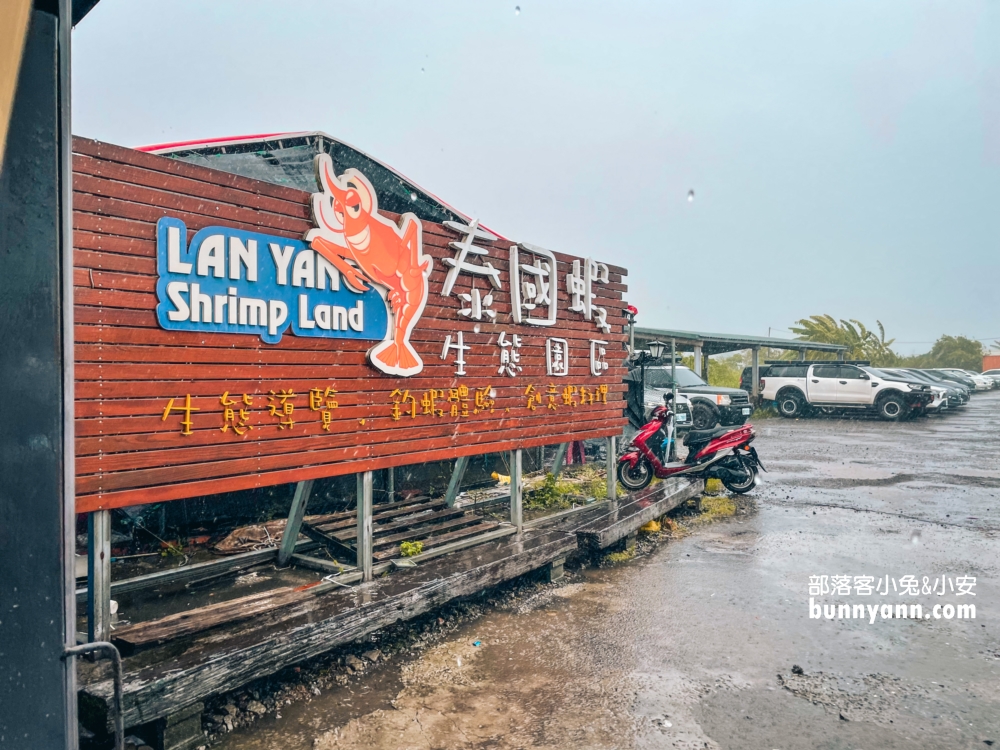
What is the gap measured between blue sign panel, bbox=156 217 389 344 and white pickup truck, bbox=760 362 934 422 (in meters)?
20.9

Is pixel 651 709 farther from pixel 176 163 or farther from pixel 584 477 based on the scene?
pixel 584 477

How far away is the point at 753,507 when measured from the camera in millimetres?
9359

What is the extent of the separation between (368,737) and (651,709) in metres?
1.57

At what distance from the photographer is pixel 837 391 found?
22.1 m

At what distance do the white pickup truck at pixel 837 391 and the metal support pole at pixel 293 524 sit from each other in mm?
20862

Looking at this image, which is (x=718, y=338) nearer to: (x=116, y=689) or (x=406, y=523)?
(x=406, y=523)

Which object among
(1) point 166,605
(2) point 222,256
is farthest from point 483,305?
(1) point 166,605

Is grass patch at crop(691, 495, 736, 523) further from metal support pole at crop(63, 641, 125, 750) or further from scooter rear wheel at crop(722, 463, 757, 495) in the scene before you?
metal support pole at crop(63, 641, 125, 750)

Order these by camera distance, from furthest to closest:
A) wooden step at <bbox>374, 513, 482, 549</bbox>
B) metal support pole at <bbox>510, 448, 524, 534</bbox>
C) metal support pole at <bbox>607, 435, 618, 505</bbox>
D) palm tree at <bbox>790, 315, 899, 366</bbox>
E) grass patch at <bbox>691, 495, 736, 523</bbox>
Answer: palm tree at <bbox>790, 315, 899, 366</bbox>
grass patch at <bbox>691, 495, 736, 523</bbox>
metal support pole at <bbox>607, 435, 618, 505</bbox>
metal support pole at <bbox>510, 448, 524, 534</bbox>
wooden step at <bbox>374, 513, 482, 549</bbox>

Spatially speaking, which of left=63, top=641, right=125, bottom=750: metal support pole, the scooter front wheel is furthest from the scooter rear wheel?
left=63, top=641, right=125, bottom=750: metal support pole

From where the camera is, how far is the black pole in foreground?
142 centimetres

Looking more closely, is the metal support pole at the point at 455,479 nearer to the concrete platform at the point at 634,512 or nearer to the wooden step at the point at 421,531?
the wooden step at the point at 421,531

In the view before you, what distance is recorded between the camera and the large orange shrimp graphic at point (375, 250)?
4518 millimetres

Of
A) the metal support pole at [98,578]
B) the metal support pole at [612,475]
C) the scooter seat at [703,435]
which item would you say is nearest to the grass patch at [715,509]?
the scooter seat at [703,435]
